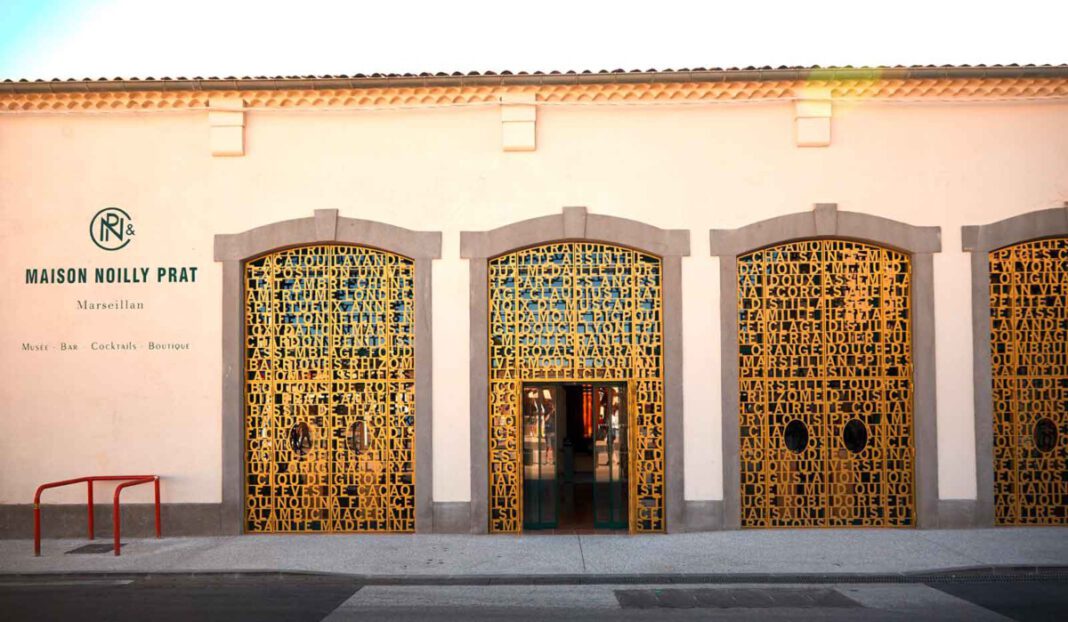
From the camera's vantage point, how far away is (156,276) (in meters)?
11.6

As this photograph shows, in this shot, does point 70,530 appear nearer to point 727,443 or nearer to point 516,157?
point 516,157

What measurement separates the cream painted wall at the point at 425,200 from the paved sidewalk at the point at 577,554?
92 cm

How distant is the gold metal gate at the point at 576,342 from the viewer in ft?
37.8

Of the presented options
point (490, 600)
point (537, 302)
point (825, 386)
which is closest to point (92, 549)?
point (490, 600)

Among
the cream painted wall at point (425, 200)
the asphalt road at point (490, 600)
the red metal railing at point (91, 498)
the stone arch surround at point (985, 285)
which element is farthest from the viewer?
the cream painted wall at point (425, 200)

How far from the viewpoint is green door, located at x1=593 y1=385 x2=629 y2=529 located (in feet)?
38.1

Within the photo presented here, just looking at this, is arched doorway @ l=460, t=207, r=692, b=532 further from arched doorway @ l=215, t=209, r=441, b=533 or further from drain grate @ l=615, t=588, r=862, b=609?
drain grate @ l=615, t=588, r=862, b=609

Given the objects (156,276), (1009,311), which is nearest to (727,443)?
(1009,311)

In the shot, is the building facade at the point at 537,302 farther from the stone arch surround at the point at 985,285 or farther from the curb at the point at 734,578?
the curb at the point at 734,578

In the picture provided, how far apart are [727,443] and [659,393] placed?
1112 mm

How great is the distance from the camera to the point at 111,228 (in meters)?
11.7

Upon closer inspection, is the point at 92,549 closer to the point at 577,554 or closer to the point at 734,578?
the point at 577,554

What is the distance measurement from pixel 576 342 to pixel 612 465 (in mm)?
1750

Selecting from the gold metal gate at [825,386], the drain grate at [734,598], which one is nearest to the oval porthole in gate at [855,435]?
the gold metal gate at [825,386]
